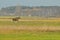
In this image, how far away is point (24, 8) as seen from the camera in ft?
573

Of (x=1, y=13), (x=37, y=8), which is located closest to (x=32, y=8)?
(x=37, y=8)

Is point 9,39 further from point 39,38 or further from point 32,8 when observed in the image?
point 32,8

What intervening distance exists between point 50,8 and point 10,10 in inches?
1147

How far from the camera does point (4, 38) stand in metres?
26.2

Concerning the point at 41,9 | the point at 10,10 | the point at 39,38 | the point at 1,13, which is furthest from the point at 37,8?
the point at 39,38

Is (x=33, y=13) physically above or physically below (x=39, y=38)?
below

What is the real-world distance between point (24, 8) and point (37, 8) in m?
13.0

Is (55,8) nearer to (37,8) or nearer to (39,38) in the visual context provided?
(37,8)

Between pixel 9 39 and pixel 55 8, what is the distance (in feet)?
507

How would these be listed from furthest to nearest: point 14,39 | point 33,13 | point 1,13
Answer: point 33,13, point 1,13, point 14,39

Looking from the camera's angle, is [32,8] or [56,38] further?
[32,8]

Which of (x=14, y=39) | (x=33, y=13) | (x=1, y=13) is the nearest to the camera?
(x=14, y=39)

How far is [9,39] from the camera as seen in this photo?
2558 cm

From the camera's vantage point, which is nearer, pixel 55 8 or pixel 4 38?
pixel 4 38
